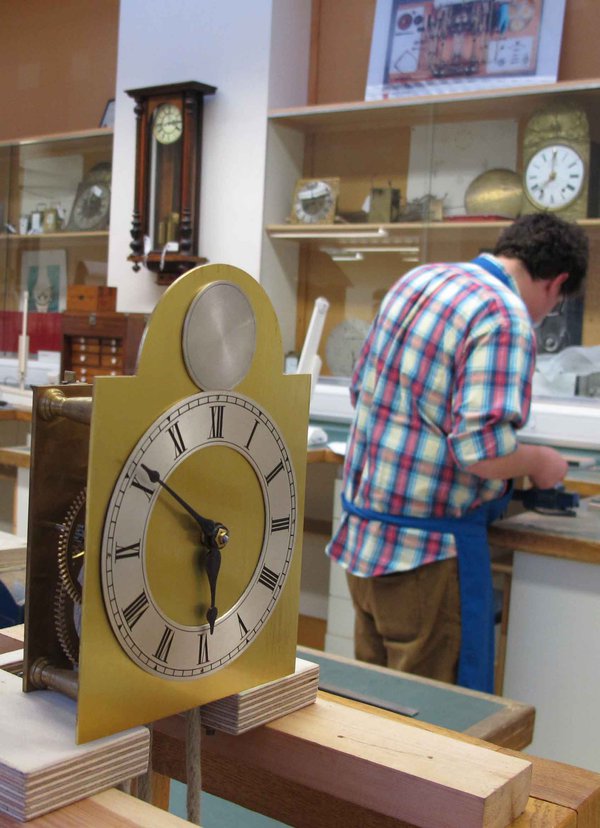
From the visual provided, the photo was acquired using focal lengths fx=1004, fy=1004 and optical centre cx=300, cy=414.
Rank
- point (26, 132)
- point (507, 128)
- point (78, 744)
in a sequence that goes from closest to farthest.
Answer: point (78, 744), point (507, 128), point (26, 132)

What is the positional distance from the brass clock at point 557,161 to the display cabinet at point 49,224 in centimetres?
243

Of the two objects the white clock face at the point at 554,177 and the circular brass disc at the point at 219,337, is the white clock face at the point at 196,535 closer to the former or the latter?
the circular brass disc at the point at 219,337

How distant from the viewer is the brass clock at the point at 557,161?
13.4ft

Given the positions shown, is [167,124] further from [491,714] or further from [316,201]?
[491,714]

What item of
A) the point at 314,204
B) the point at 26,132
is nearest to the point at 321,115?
the point at 314,204

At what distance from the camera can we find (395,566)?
6.67 ft

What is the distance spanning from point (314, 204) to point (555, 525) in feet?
9.77

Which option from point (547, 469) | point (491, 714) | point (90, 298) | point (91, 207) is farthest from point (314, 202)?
point (491, 714)

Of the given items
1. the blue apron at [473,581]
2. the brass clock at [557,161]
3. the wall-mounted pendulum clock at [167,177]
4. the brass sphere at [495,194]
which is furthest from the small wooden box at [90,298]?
the blue apron at [473,581]

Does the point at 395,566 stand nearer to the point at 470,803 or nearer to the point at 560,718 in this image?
the point at 560,718

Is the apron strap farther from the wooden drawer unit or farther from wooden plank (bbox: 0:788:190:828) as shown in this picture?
the wooden drawer unit

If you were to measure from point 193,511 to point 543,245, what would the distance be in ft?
5.83

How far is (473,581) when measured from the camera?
79.7 inches

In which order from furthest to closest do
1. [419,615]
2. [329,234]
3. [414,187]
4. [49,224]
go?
1. [49,224]
2. [329,234]
3. [414,187]
4. [419,615]
